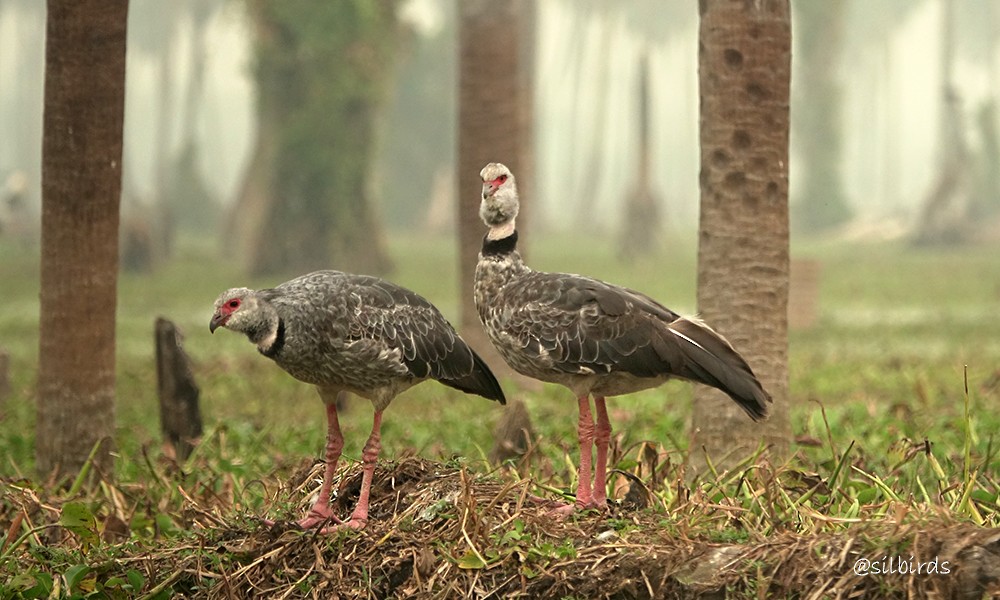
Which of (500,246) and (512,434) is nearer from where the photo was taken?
(500,246)

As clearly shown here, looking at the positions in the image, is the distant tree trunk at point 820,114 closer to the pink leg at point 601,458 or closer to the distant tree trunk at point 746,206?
the distant tree trunk at point 746,206

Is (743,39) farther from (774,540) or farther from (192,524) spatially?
(192,524)

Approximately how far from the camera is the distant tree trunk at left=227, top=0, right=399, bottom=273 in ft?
72.4

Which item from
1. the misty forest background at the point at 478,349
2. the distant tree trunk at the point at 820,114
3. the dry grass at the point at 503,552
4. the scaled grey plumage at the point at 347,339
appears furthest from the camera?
the distant tree trunk at the point at 820,114

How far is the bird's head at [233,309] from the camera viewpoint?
4.37 metres

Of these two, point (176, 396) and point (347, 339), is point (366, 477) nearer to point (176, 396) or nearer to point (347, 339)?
point (347, 339)

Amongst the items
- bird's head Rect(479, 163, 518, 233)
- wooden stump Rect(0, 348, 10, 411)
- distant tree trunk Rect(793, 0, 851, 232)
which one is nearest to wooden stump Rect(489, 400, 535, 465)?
bird's head Rect(479, 163, 518, 233)

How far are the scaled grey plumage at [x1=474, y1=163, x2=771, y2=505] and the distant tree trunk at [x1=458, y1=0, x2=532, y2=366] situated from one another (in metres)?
4.59

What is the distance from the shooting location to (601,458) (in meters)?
4.72

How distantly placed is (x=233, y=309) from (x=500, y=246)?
1.01 m

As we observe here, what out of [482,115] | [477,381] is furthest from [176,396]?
[482,115]

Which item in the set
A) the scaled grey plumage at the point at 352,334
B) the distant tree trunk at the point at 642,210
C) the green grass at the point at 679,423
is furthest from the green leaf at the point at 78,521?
the distant tree trunk at the point at 642,210

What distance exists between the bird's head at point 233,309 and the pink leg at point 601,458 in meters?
1.31

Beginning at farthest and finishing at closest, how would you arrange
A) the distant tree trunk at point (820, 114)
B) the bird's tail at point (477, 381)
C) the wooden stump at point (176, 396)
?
the distant tree trunk at point (820, 114), the wooden stump at point (176, 396), the bird's tail at point (477, 381)
